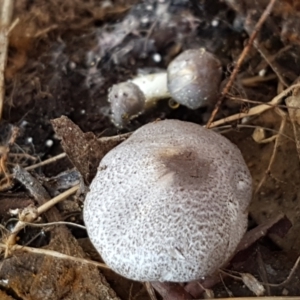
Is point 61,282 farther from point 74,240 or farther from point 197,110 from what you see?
point 197,110

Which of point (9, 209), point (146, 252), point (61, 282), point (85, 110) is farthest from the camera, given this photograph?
point (85, 110)

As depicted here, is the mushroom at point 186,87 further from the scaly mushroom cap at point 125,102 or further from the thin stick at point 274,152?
the thin stick at point 274,152

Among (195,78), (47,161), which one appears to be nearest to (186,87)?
(195,78)

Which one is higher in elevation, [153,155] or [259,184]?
[153,155]

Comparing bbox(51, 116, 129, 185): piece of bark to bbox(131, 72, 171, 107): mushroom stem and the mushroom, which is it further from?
bbox(131, 72, 171, 107): mushroom stem

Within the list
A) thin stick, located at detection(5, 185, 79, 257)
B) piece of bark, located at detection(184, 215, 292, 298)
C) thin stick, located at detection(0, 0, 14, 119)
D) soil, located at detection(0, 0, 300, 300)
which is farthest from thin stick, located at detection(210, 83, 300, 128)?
thin stick, located at detection(0, 0, 14, 119)

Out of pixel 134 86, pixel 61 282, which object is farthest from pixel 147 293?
pixel 134 86
